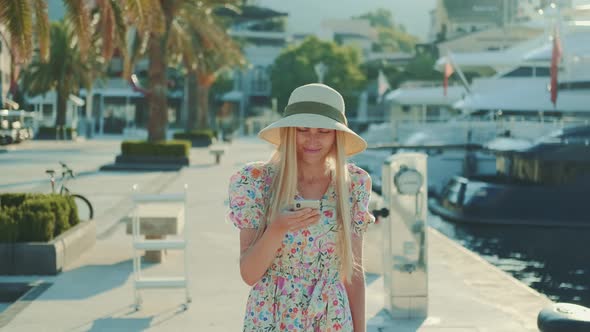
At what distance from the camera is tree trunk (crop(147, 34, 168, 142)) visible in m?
30.5

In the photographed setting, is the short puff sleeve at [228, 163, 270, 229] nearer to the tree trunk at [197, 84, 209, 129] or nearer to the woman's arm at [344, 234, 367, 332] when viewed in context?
the woman's arm at [344, 234, 367, 332]

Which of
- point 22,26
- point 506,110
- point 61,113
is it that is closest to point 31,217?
point 22,26

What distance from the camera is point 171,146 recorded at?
32344 mm

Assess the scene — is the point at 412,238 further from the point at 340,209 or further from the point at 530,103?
the point at 530,103

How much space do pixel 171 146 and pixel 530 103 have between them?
57.5ft

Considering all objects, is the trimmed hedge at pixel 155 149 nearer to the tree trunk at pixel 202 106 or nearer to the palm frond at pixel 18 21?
the palm frond at pixel 18 21

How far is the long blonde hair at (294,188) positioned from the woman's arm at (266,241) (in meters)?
0.07

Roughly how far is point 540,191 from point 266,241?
19674 mm

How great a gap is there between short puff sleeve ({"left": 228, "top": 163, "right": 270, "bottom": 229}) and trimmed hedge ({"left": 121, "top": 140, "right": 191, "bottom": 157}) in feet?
93.7

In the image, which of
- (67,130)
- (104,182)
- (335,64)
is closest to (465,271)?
(104,182)

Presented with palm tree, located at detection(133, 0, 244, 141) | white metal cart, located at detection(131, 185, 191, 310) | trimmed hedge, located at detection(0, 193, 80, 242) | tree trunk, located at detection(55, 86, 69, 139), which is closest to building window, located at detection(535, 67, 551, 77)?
palm tree, located at detection(133, 0, 244, 141)

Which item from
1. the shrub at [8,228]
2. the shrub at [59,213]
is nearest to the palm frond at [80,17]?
the shrub at [59,213]

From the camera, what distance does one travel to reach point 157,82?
103ft

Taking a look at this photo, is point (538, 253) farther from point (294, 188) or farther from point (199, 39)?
point (199, 39)
